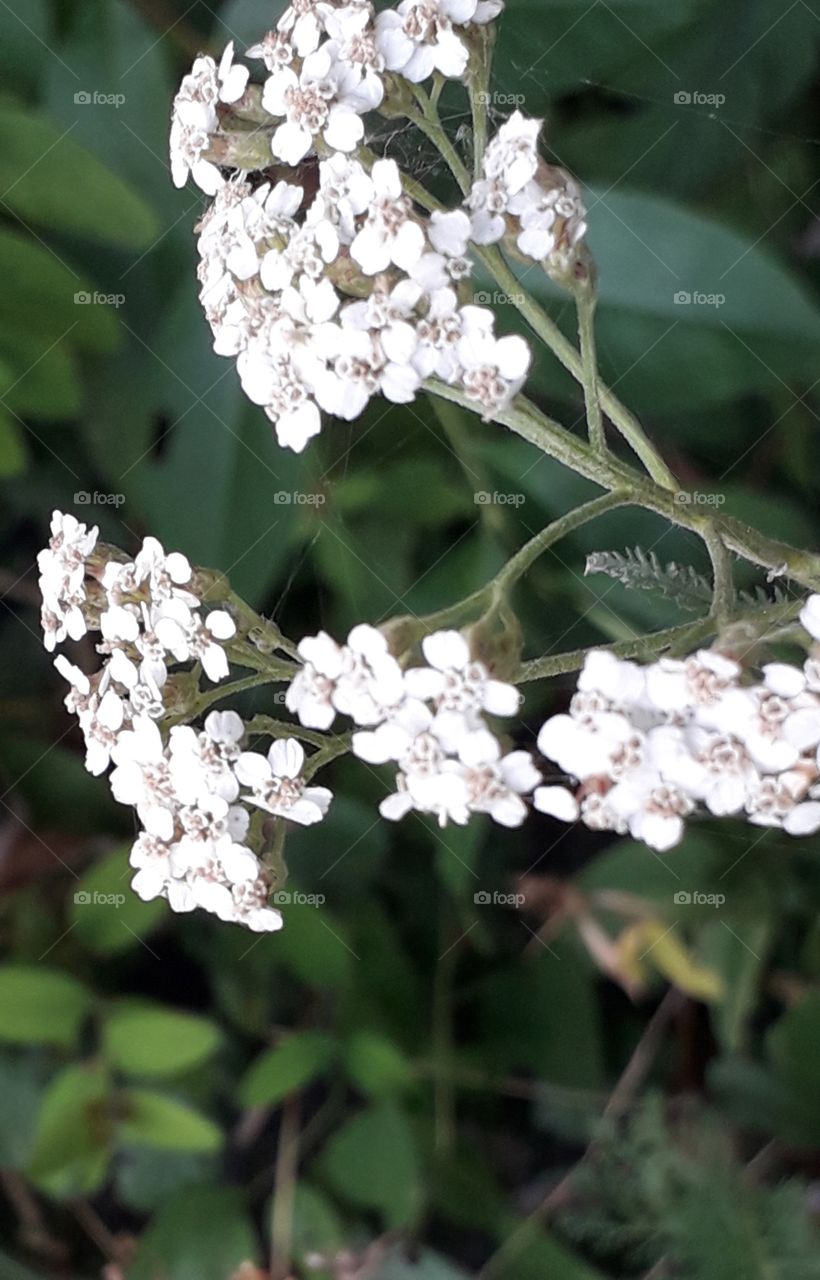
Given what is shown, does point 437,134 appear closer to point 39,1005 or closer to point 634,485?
point 634,485

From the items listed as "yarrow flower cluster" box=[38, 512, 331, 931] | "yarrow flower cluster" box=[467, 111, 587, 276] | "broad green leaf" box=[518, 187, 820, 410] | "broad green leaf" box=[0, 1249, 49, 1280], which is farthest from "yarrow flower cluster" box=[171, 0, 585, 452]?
"broad green leaf" box=[0, 1249, 49, 1280]

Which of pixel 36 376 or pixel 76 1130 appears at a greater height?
pixel 36 376

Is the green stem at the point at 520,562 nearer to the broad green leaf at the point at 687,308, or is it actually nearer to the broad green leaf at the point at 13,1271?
the broad green leaf at the point at 687,308

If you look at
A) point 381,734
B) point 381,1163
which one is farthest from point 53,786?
point 381,734

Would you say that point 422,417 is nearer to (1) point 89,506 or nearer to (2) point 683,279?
(2) point 683,279

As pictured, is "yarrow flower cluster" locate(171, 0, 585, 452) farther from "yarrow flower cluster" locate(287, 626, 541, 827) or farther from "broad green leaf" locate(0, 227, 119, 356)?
"broad green leaf" locate(0, 227, 119, 356)

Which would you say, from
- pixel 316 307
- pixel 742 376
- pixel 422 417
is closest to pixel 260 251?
pixel 316 307

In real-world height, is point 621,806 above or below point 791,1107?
above
